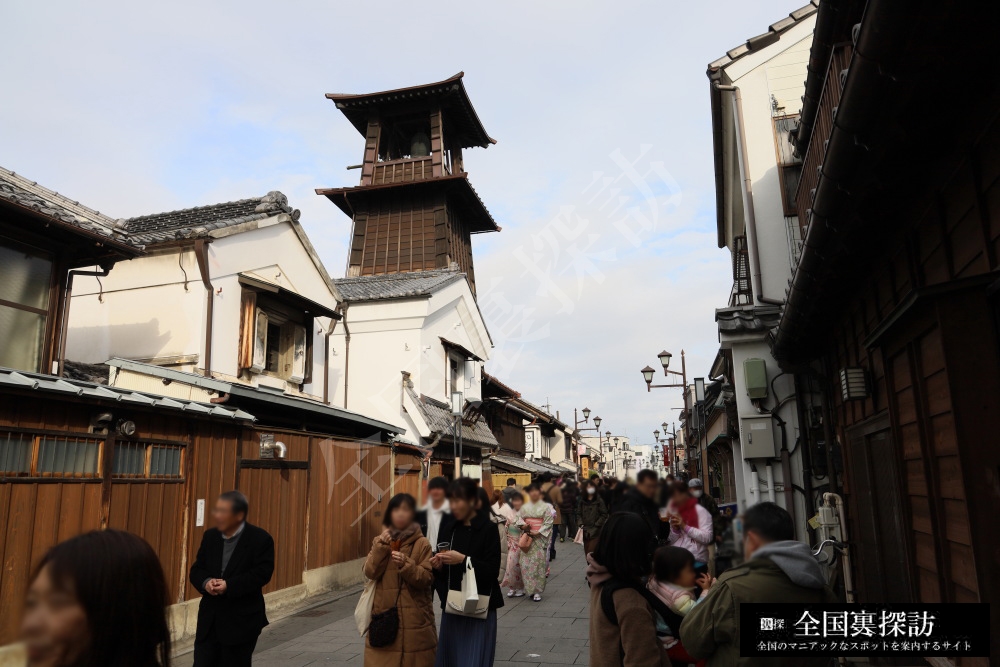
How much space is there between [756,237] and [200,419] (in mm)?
10219

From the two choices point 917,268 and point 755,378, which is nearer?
point 917,268

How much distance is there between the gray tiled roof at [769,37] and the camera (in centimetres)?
1255

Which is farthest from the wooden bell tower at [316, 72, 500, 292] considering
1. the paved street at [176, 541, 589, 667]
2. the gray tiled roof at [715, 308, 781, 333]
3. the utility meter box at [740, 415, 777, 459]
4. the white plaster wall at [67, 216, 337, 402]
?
the utility meter box at [740, 415, 777, 459]

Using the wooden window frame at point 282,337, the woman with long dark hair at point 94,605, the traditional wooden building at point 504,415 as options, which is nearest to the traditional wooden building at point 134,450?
the wooden window frame at point 282,337

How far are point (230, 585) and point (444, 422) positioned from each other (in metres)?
17.0

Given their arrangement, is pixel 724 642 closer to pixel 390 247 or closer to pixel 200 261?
pixel 200 261

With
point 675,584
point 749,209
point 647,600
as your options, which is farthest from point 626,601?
point 749,209

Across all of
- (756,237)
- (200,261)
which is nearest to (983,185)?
(756,237)

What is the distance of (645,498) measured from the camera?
2.49m

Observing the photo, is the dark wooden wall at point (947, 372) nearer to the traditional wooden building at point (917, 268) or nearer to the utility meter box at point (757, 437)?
the traditional wooden building at point (917, 268)

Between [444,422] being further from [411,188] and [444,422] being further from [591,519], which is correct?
[411,188]

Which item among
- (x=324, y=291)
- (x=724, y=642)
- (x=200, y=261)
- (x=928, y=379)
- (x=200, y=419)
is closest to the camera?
(x=724, y=642)

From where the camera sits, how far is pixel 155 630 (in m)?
2.08

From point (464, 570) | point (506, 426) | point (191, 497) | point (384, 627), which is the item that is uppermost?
point (506, 426)
